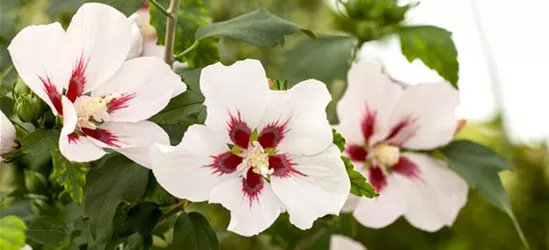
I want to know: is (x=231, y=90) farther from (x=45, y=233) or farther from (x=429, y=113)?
(x=429, y=113)

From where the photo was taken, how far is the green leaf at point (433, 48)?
0.76 metres

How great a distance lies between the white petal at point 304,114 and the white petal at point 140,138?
6 cm

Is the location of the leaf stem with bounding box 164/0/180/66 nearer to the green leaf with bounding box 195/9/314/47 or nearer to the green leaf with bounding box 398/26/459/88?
the green leaf with bounding box 195/9/314/47

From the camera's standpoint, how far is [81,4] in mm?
647

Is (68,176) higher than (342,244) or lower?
higher

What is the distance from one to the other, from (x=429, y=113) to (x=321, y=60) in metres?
0.10

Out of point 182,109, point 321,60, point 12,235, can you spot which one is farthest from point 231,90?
point 321,60

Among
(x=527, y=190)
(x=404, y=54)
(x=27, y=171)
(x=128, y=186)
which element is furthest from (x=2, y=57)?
(x=527, y=190)

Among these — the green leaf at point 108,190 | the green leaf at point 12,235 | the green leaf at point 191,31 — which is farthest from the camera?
the green leaf at point 191,31

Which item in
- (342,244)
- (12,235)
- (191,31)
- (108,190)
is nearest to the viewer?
(12,235)

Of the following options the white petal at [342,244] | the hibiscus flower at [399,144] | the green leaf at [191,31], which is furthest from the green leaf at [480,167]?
the green leaf at [191,31]

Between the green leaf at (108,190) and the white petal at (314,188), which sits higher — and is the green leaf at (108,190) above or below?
below

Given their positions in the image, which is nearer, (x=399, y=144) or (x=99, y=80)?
(x=99, y=80)

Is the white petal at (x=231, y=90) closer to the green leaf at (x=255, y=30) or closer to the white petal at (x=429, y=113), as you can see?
the green leaf at (x=255, y=30)
